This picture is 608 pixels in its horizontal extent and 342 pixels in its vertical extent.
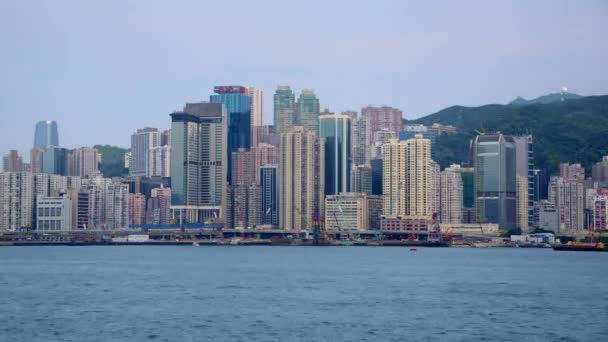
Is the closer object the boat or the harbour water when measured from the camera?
the harbour water

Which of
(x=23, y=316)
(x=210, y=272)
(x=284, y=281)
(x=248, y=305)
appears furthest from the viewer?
(x=210, y=272)

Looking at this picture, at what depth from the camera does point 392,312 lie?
6050 centimetres

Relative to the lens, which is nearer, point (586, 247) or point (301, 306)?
point (301, 306)

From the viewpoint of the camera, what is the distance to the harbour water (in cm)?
5159

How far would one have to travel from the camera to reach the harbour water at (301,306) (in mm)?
51594

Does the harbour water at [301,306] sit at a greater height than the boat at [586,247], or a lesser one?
lesser

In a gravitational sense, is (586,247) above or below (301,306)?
above

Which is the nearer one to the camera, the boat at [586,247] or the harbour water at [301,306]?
the harbour water at [301,306]

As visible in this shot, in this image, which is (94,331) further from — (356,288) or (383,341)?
(356,288)

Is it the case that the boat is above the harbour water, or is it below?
above

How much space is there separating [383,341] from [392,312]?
440 inches

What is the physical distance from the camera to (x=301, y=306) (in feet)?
209

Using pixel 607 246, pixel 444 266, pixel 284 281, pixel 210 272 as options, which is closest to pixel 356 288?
pixel 284 281

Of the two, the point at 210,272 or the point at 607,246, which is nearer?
the point at 210,272
